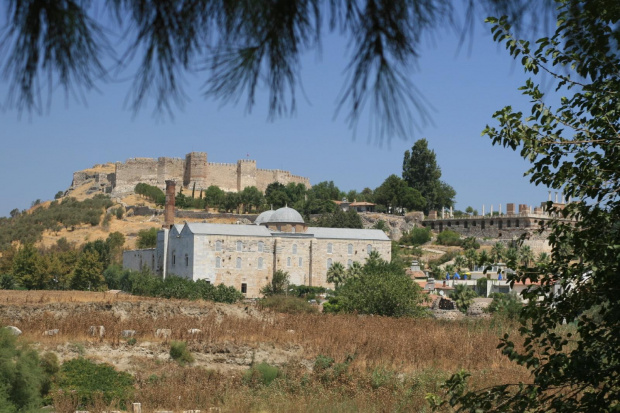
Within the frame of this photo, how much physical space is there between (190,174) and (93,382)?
74.3 m

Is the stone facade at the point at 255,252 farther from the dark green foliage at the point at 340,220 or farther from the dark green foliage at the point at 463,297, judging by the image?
the dark green foliage at the point at 340,220

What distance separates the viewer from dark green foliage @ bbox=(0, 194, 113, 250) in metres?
74.5

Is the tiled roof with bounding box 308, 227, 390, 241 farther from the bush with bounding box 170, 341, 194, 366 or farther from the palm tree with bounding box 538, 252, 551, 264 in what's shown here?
the bush with bounding box 170, 341, 194, 366

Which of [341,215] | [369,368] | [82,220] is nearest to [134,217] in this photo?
[82,220]

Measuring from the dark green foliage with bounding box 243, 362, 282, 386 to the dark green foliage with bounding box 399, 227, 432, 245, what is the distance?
55.5m

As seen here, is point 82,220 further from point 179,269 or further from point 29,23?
point 29,23

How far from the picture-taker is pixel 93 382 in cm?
1859

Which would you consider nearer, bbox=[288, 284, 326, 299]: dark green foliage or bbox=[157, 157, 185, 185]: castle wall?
bbox=[288, 284, 326, 299]: dark green foliage

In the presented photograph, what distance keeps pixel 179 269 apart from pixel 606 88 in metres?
46.3

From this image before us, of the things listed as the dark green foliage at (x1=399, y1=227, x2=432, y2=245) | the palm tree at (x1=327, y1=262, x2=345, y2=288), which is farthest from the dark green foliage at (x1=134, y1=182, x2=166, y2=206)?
the palm tree at (x1=327, y1=262, x2=345, y2=288)

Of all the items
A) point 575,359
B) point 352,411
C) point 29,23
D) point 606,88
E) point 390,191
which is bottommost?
point 352,411

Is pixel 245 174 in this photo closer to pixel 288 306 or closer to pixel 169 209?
pixel 169 209

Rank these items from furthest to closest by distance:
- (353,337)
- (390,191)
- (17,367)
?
(390,191)
(353,337)
(17,367)

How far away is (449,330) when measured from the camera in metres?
29.2
